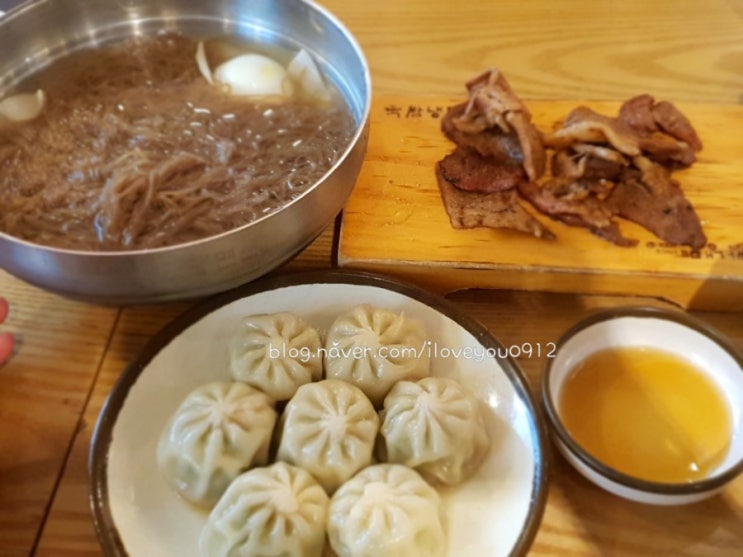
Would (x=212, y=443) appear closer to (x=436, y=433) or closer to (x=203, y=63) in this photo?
(x=436, y=433)

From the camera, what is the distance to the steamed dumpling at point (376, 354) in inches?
44.2

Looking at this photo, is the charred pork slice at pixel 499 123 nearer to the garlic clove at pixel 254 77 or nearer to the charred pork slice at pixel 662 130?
the charred pork slice at pixel 662 130

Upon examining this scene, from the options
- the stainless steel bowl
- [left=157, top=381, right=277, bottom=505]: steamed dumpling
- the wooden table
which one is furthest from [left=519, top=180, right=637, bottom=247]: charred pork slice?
[left=157, top=381, right=277, bottom=505]: steamed dumpling

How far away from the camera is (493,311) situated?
1.33 m

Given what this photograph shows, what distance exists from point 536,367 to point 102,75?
1.08m

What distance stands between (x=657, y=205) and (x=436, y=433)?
70 cm

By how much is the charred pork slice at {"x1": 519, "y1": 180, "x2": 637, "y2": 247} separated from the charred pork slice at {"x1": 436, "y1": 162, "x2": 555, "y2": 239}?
0.04 metres

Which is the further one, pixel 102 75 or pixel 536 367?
pixel 102 75

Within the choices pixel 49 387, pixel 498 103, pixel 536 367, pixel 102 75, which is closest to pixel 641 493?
pixel 536 367

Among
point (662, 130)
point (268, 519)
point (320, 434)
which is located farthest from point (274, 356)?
point (662, 130)

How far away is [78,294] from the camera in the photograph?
1.10 metres

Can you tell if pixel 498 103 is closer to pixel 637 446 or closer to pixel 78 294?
pixel 637 446

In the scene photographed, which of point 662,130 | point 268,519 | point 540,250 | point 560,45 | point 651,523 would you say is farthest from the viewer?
point 560,45

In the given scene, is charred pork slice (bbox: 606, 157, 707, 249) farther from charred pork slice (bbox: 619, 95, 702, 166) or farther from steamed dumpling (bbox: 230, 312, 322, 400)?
steamed dumpling (bbox: 230, 312, 322, 400)
